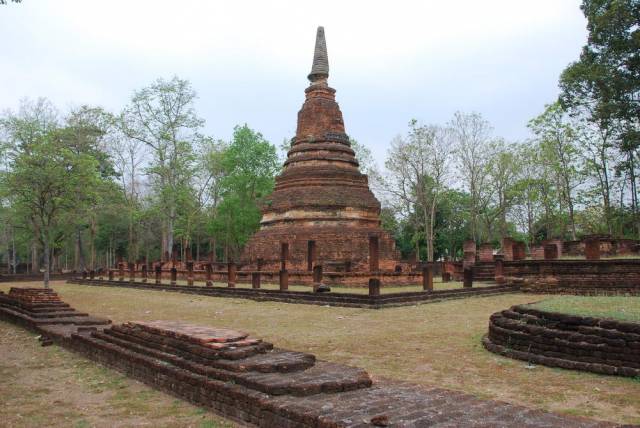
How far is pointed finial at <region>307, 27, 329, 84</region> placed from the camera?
1062 inches

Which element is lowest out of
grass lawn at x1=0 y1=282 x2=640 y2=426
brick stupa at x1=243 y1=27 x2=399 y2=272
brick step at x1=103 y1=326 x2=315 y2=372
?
grass lawn at x1=0 y1=282 x2=640 y2=426

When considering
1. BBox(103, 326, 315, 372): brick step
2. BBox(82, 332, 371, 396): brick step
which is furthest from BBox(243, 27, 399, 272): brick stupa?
BBox(82, 332, 371, 396): brick step

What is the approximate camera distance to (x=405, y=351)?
7727 mm

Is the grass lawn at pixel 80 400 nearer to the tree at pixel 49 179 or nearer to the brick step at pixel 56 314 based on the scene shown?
the brick step at pixel 56 314

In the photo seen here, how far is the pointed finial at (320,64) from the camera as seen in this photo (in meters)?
27.0

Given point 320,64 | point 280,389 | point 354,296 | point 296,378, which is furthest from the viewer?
point 320,64

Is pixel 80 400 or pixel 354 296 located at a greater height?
pixel 354 296

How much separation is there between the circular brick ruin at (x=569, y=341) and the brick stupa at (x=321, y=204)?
13.9 meters

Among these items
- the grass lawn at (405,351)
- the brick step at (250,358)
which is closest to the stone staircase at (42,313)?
the grass lawn at (405,351)

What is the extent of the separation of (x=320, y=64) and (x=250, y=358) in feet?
76.0

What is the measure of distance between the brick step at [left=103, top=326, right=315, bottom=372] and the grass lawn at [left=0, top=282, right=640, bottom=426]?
21.6 inches

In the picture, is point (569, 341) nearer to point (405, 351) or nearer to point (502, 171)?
point (405, 351)

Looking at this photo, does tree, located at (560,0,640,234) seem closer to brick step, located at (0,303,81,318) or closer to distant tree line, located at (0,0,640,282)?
distant tree line, located at (0,0,640,282)

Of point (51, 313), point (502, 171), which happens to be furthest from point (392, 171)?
point (51, 313)
